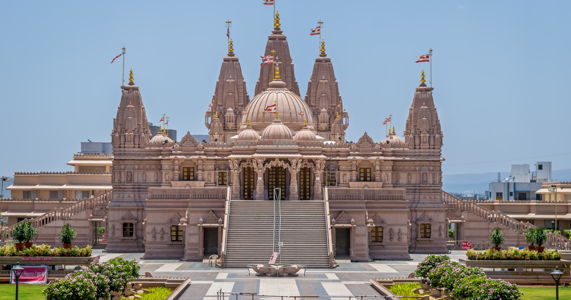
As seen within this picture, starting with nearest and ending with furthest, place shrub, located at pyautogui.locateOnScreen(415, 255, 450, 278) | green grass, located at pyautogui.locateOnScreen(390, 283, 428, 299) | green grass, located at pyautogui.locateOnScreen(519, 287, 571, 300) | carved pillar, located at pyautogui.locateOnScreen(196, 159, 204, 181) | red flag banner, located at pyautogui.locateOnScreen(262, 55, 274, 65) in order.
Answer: green grass, located at pyautogui.locateOnScreen(519, 287, 571, 300) → green grass, located at pyautogui.locateOnScreen(390, 283, 428, 299) → shrub, located at pyautogui.locateOnScreen(415, 255, 450, 278) → carved pillar, located at pyautogui.locateOnScreen(196, 159, 204, 181) → red flag banner, located at pyautogui.locateOnScreen(262, 55, 274, 65)

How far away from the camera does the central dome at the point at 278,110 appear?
83750 mm

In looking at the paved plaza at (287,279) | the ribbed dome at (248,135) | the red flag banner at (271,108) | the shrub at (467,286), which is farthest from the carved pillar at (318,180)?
→ the shrub at (467,286)

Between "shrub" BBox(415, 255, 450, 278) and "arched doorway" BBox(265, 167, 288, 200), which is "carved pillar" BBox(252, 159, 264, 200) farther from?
"shrub" BBox(415, 255, 450, 278)

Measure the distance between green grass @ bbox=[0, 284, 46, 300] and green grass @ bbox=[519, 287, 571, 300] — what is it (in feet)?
Answer: 77.4

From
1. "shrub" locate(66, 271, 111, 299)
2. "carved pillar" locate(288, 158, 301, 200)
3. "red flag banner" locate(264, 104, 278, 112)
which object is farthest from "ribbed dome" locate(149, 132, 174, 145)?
"shrub" locate(66, 271, 111, 299)

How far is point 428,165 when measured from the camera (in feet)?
276

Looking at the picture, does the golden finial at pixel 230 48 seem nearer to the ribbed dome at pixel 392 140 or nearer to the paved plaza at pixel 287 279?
the ribbed dome at pixel 392 140

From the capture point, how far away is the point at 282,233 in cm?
6906

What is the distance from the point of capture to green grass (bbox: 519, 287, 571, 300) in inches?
2013

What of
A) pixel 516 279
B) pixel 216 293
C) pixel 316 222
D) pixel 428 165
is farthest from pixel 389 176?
pixel 216 293

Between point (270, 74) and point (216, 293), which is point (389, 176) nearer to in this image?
point (270, 74)

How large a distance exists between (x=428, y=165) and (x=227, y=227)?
21.2 metres

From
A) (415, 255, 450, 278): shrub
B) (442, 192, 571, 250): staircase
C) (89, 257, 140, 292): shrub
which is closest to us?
(89, 257, 140, 292): shrub

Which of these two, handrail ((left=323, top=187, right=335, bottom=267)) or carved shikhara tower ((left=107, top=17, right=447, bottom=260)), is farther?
carved shikhara tower ((left=107, top=17, right=447, bottom=260))
